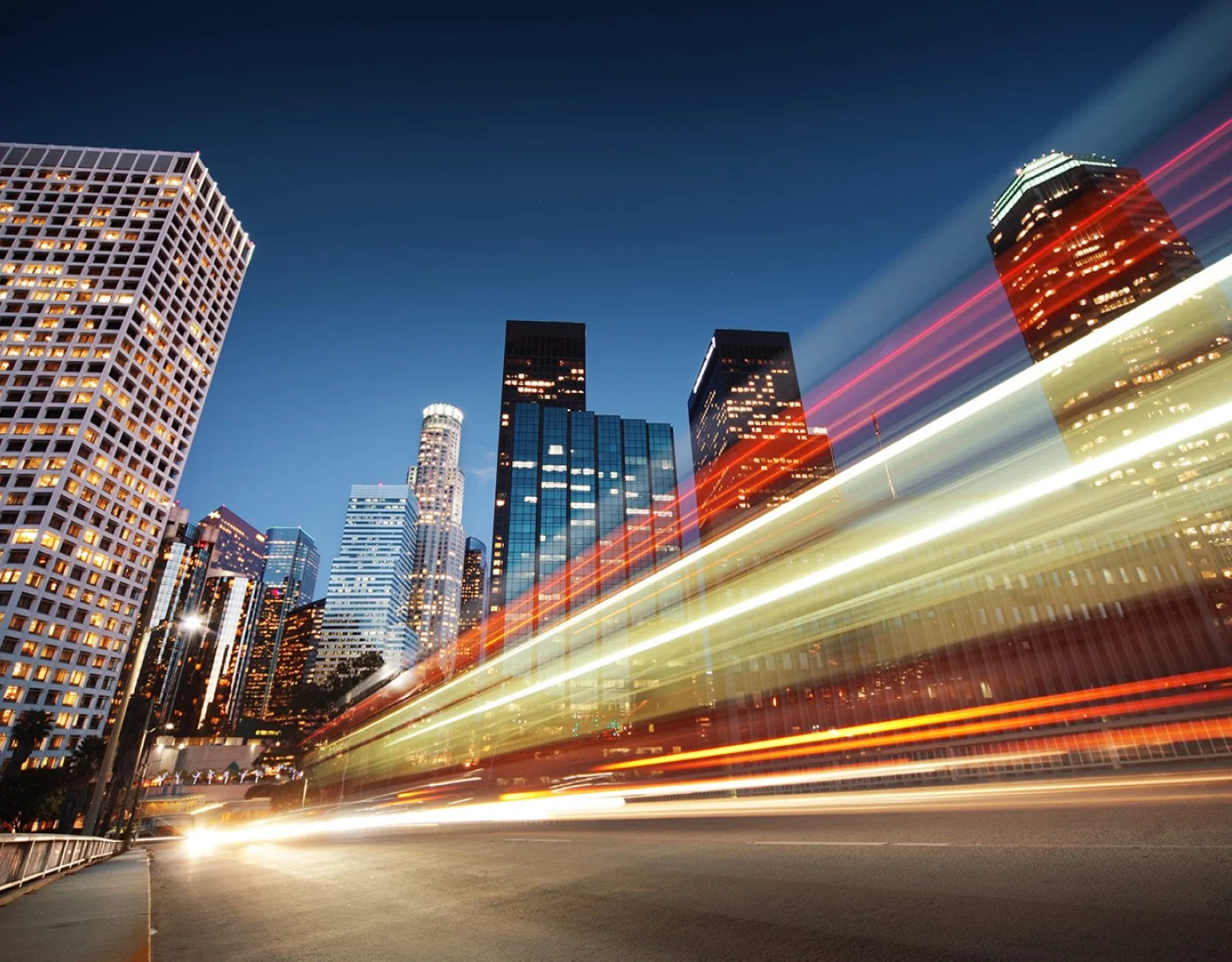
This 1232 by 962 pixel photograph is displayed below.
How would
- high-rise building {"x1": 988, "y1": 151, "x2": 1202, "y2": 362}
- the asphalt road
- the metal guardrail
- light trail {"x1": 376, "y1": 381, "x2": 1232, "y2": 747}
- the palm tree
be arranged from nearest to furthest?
1. the asphalt road
2. the metal guardrail
3. light trail {"x1": 376, "y1": 381, "x2": 1232, "y2": 747}
4. the palm tree
5. high-rise building {"x1": 988, "y1": 151, "x2": 1202, "y2": 362}

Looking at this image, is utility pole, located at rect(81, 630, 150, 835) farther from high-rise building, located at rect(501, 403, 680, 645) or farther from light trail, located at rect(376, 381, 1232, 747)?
high-rise building, located at rect(501, 403, 680, 645)

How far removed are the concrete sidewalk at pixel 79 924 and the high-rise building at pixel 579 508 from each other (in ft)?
314

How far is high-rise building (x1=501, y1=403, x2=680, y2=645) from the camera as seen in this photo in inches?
4375

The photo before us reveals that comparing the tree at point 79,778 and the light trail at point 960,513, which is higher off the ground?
the light trail at point 960,513

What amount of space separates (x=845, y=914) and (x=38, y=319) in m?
127

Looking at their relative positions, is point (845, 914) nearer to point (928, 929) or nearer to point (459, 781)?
point (928, 929)

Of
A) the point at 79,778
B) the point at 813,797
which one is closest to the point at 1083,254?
the point at 813,797

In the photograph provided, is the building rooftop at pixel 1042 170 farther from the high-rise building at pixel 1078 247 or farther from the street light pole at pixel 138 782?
the street light pole at pixel 138 782

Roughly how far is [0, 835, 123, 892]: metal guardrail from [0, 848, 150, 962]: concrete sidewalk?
47 cm

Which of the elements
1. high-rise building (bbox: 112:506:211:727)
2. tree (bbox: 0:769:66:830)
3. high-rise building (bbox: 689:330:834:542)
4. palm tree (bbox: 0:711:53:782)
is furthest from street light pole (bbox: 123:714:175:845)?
high-rise building (bbox: 689:330:834:542)

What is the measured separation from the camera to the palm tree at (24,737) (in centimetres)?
6556

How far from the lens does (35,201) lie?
321 ft

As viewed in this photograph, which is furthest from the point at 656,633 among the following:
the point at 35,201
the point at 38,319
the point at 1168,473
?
the point at 35,201

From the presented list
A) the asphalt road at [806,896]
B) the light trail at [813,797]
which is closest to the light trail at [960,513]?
Result: the light trail at [813,797]
